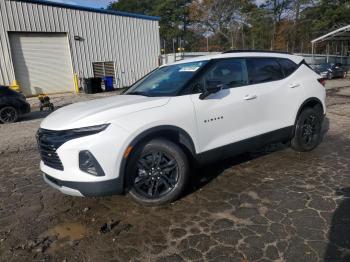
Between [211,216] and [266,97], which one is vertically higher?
[266,97]

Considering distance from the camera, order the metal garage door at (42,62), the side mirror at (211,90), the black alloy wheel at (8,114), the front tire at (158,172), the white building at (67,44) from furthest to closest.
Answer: the metal garage door at (42,62) → the white building at (67,44) → the black alloy wheel at (8,114) → the side mirror at (211,90) → the front tire at (158,172)

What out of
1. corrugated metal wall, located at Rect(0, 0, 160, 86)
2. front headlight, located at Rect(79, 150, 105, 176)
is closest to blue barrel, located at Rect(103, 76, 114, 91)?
corrugated metal wall, located at Rect(0, 0, 160, 86)

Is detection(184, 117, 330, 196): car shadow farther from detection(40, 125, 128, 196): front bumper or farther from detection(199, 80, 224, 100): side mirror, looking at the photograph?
detection(40, 125, 128, 196): front bumper

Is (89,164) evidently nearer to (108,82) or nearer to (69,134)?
(69,134)

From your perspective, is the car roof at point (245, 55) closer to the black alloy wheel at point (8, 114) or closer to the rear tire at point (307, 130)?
the rear tire at point (307, 130)

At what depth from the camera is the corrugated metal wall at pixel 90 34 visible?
1642cm

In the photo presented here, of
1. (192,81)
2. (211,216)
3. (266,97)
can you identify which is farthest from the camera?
(266,97)

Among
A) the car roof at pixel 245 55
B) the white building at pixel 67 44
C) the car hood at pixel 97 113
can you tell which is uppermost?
the white building at pixel 67 44

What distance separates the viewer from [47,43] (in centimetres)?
1800

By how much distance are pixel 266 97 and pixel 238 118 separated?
67 cm

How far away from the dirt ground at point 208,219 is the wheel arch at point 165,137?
1.88ft

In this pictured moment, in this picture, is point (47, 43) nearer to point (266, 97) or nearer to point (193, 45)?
point (266, 97)

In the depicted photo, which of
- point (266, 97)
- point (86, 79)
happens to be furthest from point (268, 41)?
point (266, 97)

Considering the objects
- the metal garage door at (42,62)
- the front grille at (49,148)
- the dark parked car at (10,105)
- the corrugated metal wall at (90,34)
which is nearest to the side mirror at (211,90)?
the front grille at (49,148)
